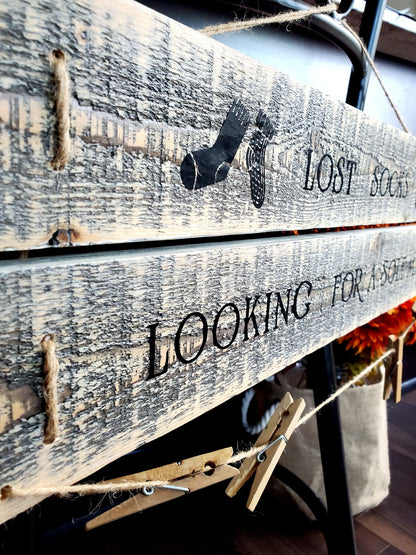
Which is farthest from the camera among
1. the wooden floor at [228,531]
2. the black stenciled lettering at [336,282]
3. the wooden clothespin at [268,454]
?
the wooden floor at [228,531]

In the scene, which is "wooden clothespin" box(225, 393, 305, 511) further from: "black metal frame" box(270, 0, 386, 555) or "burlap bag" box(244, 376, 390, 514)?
"burlap bag" box(244, 376, 390, 514)

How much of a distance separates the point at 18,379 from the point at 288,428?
0.31 m

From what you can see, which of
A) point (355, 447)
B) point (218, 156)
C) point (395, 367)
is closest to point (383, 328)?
point (395, 367)

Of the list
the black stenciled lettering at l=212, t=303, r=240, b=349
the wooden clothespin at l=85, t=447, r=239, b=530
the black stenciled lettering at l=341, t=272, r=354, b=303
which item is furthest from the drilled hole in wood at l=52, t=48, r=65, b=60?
the black stenciled lettering at l=341, t=272, r=354, b=303

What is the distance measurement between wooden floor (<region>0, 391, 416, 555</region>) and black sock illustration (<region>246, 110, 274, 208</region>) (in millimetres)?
808

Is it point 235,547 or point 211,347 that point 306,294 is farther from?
point 235,547

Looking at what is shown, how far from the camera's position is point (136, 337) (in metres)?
0.30

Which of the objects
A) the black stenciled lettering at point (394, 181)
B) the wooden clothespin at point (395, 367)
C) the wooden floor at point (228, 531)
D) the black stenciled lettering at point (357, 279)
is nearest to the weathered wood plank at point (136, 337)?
the black stenciled lettering at point (357, 279)

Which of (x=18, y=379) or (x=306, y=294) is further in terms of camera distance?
(x=306, y=294)

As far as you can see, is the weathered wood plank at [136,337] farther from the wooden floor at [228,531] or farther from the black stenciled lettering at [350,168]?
the wooden floor at [228,531]

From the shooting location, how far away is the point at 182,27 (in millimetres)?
294

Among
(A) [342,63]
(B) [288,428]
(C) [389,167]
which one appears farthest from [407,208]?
(A) [342,63]

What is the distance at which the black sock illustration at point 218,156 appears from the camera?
1.03 feet

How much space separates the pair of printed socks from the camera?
0.31 metres
